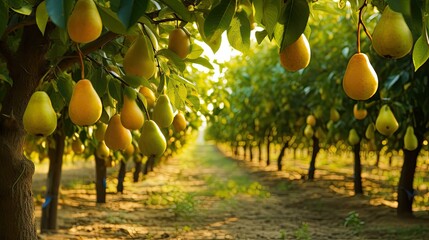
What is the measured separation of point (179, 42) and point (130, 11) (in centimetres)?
78

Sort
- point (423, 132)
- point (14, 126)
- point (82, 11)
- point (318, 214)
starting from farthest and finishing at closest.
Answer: point (318, 214) < point (423, 132) < point (14, 126) < point (82, 11)

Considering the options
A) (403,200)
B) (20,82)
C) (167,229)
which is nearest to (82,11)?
(20,82)

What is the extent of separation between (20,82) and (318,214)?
20.6ft

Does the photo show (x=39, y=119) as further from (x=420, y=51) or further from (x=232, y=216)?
(x=232, y=216)

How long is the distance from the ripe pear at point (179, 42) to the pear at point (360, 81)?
0.62m

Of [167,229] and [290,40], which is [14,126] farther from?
[167,229]

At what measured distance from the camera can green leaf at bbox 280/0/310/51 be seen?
3.86 ft

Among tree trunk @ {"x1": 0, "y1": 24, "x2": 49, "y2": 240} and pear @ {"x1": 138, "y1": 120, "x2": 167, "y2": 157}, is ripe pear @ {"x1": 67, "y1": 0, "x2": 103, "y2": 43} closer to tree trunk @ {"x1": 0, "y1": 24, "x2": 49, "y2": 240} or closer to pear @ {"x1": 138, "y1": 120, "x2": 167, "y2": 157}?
pear @ {"x1": 138, "y1": 120, "x2": 167, "y2": 157}

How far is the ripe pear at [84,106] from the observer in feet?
4.06

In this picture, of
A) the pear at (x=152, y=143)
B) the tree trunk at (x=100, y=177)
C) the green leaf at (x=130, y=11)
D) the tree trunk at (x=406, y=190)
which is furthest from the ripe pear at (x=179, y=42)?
the tree trunk at (x=100, y=177)

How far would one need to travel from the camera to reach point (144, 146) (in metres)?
1.62

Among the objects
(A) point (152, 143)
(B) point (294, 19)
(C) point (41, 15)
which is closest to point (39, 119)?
(C) point (41, 15)

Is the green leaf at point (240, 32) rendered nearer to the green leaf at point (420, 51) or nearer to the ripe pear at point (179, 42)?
the ripe pear at point (179, 42)

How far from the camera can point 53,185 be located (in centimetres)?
531
